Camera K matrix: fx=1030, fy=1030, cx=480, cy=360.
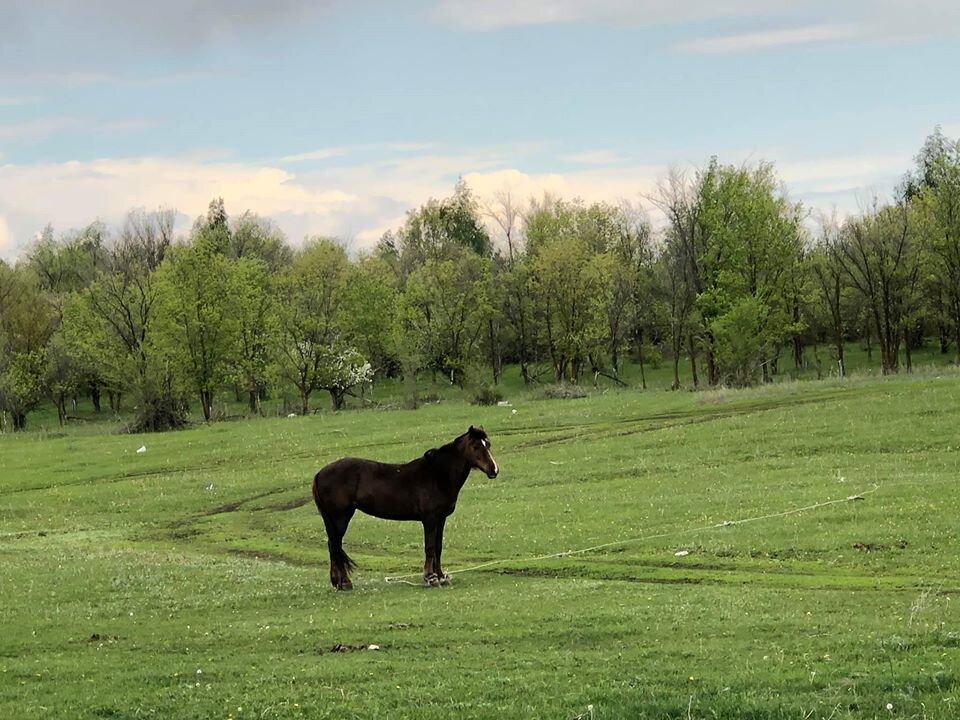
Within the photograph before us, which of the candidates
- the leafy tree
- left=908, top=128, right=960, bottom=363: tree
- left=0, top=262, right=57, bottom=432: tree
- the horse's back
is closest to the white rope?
the horse's back

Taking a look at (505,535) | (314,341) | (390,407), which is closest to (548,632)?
(505,535)

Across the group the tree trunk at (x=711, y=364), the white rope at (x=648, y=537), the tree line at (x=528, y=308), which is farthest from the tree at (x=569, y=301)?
the white rope at (x=648, y=537)

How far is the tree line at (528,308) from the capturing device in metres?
72.0

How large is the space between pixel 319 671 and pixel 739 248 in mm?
63295

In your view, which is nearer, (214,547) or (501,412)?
(214,547)

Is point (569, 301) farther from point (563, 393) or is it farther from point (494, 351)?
point (563, 393)

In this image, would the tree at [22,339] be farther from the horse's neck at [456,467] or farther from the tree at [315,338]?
the horse's neck at [456,467]

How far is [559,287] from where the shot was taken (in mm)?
92250

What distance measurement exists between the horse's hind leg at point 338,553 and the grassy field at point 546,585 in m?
0.42

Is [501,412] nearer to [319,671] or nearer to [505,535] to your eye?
[505,535]

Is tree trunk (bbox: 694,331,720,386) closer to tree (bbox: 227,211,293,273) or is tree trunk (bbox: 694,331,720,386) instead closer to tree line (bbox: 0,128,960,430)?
tree line (bbox: 0,128,960,430)

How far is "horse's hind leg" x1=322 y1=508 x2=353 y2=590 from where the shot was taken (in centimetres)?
1847

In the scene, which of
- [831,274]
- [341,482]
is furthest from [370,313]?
[341,482]

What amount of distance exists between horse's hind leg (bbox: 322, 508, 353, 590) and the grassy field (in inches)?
16.5
